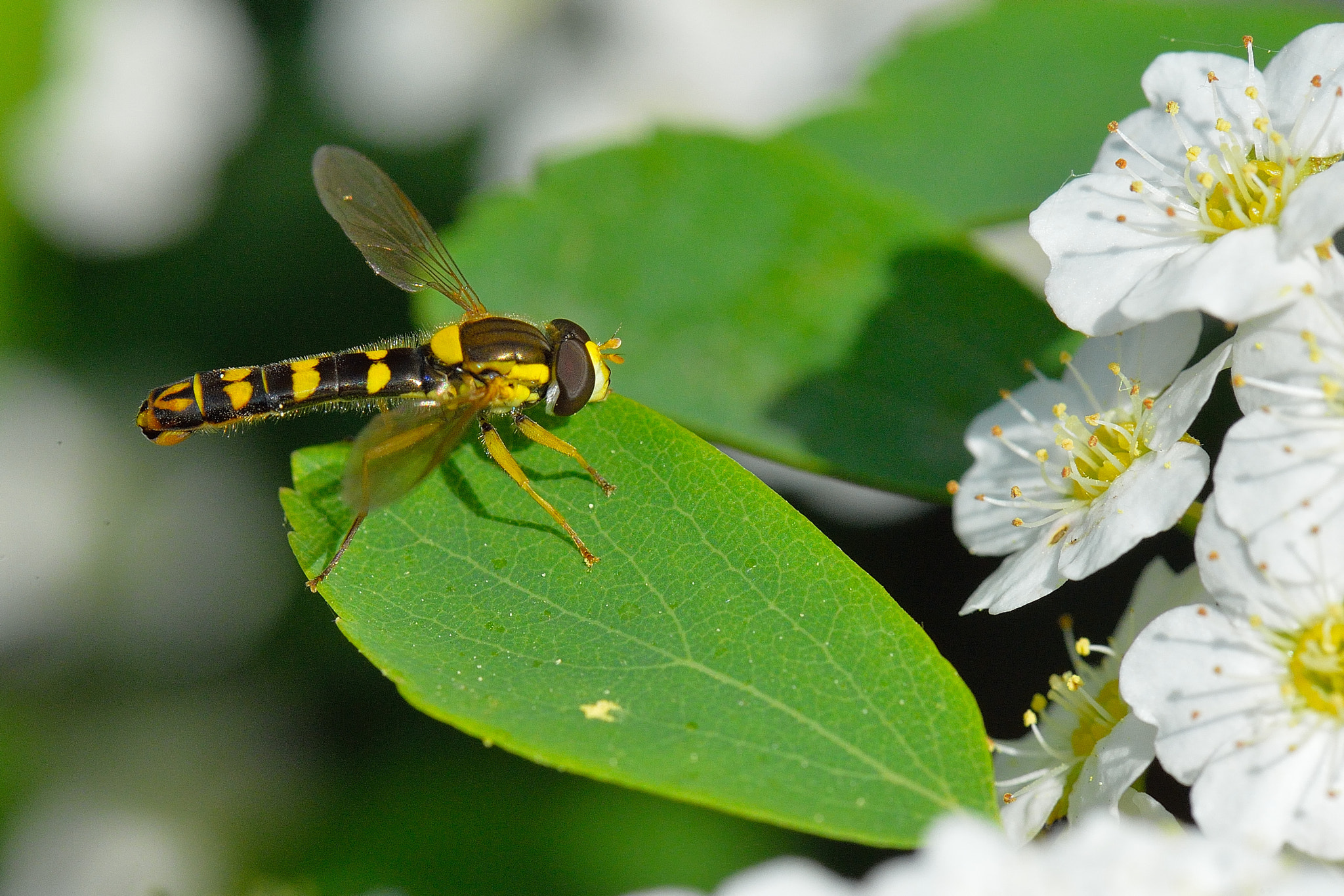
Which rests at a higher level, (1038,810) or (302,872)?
(1038,810)

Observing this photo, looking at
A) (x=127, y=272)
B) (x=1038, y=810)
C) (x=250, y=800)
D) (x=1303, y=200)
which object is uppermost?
(x=1303, y=200)

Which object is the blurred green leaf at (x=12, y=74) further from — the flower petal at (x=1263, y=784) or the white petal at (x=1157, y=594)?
the flower petal at (x=1263, y=784)

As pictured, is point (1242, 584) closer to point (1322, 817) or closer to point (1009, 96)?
point (1322, 817)

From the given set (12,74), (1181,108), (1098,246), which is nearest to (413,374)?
(1098,246)

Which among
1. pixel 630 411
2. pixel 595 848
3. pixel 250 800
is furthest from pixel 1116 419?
pixel 250 800

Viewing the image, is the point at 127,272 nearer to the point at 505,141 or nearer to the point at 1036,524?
the point at 505,141

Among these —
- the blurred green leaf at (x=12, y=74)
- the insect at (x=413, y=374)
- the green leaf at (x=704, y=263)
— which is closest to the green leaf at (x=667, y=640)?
the insect at (x=413, y=374)
